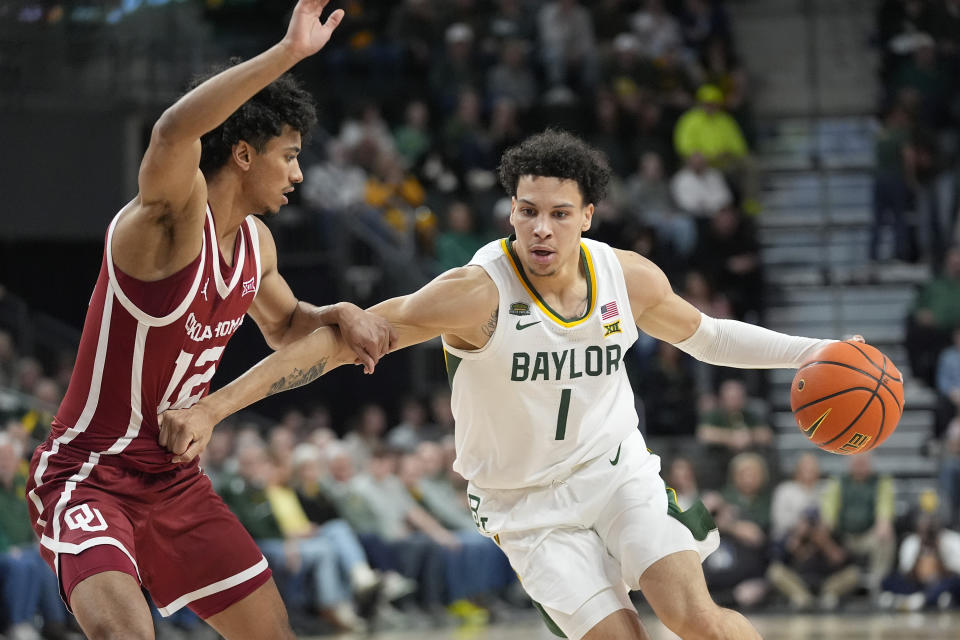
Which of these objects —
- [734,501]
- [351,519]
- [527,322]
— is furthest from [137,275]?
A: [734,501]

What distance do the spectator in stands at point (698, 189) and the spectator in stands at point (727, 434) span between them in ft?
9.60

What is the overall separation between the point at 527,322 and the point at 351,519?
705 centimetres

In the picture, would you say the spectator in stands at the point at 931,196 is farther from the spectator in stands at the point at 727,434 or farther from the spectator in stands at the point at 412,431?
the spectator in stands at the point at 412,431

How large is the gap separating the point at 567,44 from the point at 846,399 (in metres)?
12.0

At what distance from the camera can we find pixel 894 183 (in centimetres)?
1512

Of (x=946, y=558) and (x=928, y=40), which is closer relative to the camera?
(x=946, y=558)

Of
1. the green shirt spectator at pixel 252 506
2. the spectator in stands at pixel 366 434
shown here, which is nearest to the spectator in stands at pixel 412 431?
the spectator in stands at pixel 366 434

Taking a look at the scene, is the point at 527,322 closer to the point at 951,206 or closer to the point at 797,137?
the point at 951,206

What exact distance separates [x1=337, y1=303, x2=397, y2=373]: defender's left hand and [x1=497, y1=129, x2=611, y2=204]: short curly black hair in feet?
2.53

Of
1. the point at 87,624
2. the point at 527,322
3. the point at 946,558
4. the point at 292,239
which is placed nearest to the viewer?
the point at 87,624

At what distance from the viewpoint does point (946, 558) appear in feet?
38.3

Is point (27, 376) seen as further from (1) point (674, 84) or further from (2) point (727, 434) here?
(1) point (674, 84)

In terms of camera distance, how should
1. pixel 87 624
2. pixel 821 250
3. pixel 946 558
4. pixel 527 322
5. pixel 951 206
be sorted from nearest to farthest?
1. pixel 87 624
2. pixel 527 322
3. pixel 946 558
4. pixel 951 206
5. pixel 821 250

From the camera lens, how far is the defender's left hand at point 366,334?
488 centimetres
